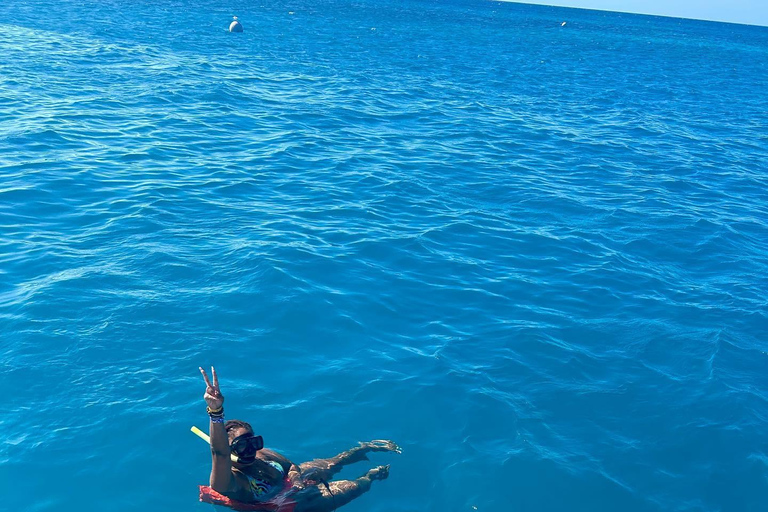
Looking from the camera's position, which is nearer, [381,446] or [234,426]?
[234,426]

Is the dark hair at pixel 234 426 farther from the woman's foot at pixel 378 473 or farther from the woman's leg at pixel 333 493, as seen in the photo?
the woman's foot at pixel 378 473

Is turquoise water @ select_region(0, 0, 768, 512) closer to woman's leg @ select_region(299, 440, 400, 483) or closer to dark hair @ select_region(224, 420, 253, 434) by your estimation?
woman's leg @ select_region(299, 440, 400, 483)

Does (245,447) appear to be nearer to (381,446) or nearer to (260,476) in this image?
(260,476)

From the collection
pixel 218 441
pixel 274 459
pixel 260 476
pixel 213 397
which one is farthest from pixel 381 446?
pixel 213 397

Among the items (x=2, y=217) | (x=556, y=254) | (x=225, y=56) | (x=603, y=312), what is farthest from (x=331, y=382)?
(x=225, y=56)

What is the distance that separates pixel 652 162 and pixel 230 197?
633 inches

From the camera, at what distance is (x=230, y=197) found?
18.4 meters

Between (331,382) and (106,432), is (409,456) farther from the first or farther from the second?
(106,432)

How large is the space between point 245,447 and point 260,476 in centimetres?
59

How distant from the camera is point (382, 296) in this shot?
14188 millimetres

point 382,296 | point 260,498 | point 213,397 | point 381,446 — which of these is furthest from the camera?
point 382,296

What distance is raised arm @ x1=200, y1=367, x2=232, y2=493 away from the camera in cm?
715

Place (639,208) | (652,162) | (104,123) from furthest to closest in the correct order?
1. (652,162)
2. (104,123)
3. (639,208)

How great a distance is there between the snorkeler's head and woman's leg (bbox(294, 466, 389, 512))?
1.01 meters
